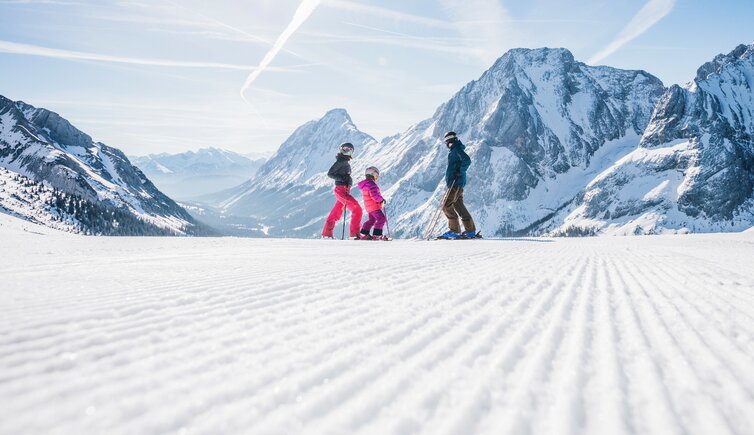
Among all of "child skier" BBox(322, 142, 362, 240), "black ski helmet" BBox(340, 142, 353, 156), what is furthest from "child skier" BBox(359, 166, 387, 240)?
"black ski helmet" BBox(340, 142, 353, 156)

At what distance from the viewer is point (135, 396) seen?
5.58ft

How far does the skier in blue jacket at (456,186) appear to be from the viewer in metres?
15.3

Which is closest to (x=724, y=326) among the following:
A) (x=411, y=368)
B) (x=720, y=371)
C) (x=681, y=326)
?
(x=681, y=326)

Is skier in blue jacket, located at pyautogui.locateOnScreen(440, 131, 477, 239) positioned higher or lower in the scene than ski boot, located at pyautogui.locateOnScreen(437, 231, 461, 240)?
higher

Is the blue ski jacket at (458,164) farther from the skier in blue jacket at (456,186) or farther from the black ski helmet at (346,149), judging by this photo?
the black ski helmet at (346,149)

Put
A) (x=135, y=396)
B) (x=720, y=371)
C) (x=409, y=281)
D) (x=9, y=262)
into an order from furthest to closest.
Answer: (x=9, y=262) → (x=409, y=281) → (x=720, y=371) → (x=135, y=396)

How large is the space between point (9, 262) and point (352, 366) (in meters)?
6.77

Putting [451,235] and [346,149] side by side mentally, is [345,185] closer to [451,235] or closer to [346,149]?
[346,149]

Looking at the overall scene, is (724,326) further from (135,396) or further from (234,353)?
(135,396)

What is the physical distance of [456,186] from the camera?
50.3 ft

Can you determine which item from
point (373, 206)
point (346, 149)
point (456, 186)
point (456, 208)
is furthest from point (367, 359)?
point (456, 208)

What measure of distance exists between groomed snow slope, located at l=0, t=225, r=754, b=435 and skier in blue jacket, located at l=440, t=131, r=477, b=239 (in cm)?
1110

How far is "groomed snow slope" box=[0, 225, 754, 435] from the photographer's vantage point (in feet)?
5.39

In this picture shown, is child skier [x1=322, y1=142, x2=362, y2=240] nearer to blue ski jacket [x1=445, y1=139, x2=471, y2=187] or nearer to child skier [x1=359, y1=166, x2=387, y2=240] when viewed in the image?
child skier [x1=359, y1=166, x2=387, y2=240]
